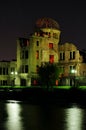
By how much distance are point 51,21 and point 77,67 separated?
1297cm

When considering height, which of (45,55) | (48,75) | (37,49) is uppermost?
(37,49)

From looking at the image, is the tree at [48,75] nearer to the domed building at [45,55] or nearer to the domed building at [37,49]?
the domed building at [45,55]

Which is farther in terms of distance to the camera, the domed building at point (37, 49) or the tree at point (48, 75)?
the domed building at point (37, 49)

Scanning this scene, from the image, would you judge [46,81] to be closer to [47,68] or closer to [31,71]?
[47,68]

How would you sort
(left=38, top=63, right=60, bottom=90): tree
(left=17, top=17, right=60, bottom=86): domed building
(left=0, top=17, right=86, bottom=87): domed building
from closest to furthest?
(left=38, top=63, right=60, bottom=90): tree
(left=0, top=17, right=86, bottom=87): domed building
(left=17, top=17, right=60, bottom=86): domed building

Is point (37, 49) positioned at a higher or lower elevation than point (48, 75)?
higher

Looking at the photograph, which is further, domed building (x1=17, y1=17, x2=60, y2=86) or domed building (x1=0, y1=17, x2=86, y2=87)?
domed building (x1=17, y1=17, x2=60, y2=86)

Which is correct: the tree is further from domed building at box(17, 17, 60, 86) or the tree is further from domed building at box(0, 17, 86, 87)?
domed building at box(17, 17, 60, 86)

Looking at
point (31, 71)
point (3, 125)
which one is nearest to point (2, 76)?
point (31, 71)

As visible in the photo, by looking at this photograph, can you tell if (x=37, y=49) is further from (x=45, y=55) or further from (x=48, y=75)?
(x=48, y=75)

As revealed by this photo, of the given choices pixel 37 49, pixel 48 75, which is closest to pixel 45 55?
pixel 37 49

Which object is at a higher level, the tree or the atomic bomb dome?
the atomic bomb dome

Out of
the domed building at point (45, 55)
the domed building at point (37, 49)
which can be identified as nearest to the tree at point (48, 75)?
the domed building at point (45, 55)

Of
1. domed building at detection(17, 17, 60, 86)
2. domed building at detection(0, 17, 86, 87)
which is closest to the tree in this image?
domed building at detection(0, 17, 86, 87)
